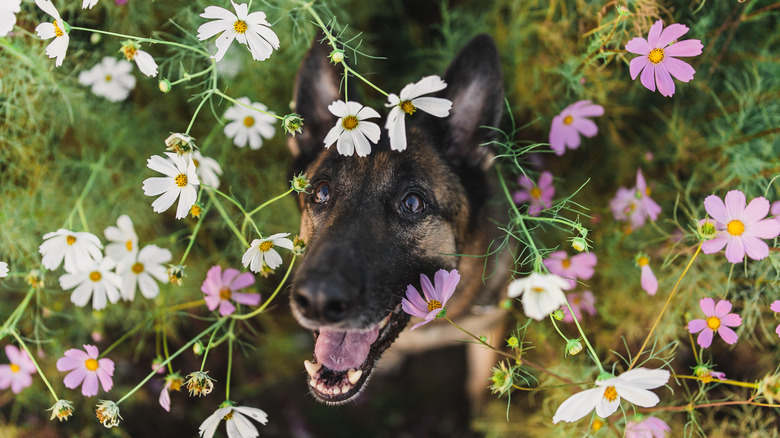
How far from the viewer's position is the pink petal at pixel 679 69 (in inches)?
69.3

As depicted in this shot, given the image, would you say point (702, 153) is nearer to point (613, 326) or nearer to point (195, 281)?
point (613, 326)

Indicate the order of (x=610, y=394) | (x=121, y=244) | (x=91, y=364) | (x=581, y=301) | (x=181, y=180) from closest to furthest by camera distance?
(x=610, y=394), (x=181, y=180), (x=91, y=364), (x=121, y=244), (x=581, y=301)

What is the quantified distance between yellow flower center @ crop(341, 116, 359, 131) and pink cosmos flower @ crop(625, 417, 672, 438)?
1.67 metres

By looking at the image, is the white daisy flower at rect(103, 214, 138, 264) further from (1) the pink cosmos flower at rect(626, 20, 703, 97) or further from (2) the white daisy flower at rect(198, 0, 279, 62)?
(1) the pink cosmos flower at rect(626, 20, 703, 97)

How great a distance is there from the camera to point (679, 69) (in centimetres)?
178

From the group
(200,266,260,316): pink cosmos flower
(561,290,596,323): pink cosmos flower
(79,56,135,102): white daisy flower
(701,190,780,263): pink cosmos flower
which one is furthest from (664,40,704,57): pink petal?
(79,56,135,102): white daisy flower

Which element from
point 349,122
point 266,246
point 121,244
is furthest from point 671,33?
point 121,244

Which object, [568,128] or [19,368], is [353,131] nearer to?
[568,128]

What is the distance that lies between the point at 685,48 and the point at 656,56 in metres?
0.10

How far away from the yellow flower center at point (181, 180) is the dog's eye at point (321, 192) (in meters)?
0.58

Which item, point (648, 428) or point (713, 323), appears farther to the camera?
point (648, 428)

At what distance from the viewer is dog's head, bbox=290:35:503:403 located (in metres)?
1.74

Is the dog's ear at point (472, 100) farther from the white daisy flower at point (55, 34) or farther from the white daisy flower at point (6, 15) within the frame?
the white daisy flower at point (6, 15)

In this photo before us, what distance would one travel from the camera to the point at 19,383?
2.34 meters
